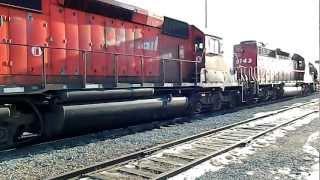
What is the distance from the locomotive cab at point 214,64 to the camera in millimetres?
15492

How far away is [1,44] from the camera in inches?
331

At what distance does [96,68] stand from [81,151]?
3.17 metres

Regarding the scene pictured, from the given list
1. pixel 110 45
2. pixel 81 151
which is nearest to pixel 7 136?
pixel 81 151

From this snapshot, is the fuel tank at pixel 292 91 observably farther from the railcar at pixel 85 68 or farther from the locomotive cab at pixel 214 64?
the railcar at pixel 85 68

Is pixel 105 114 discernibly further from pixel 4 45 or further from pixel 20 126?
pixel 4 45

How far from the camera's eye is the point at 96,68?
10.9m

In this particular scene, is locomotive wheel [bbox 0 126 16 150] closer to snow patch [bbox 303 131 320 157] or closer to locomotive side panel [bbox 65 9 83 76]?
locomotive side panel [bbox 65 9 83 76]

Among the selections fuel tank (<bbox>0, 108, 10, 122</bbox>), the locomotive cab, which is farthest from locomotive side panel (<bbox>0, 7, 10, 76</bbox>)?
the locomotive cab

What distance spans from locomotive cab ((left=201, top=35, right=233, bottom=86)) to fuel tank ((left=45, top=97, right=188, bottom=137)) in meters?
2.36

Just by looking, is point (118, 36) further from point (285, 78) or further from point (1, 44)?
point (285, 78)

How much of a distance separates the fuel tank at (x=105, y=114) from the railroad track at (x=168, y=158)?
196 centimetres

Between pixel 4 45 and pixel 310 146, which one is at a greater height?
pixel 4 45

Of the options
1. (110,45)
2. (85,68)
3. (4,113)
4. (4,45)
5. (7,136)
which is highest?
(110,45)

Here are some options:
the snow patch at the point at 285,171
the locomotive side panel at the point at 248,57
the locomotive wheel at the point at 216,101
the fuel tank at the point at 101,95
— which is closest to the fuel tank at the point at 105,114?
the fuel tank at the point at 101,95
